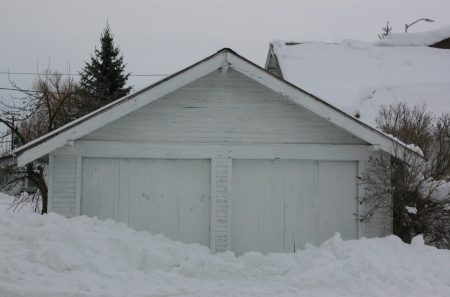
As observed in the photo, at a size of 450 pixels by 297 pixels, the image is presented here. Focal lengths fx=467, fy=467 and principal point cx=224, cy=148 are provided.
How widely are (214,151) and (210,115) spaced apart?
27.5 inches

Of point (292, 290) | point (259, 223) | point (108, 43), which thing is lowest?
point (292, 290)

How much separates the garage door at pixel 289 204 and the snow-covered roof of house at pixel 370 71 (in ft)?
14.9

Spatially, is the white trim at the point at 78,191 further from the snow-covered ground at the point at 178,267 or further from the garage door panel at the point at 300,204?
the garage door panel at the point at 300,204

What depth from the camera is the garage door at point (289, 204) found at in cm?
909

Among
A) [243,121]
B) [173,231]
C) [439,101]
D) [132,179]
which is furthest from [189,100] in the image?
[439,101]

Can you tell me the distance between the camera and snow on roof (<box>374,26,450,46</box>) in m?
21.1

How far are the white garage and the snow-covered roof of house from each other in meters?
4.54

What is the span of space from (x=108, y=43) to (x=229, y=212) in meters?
23.7

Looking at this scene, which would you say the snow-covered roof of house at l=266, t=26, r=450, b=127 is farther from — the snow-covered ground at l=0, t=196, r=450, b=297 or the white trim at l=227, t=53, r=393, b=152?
the snow-covered ground at l=0, t=196, r=450, b=297

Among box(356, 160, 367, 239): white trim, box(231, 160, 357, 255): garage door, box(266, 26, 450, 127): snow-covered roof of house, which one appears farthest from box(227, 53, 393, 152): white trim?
box(266, 26, 450, 127): snow-covered roof of house

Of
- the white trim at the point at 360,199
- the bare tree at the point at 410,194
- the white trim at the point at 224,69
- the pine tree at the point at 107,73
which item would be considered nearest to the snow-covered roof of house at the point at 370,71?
the white trim at the point at 360,199

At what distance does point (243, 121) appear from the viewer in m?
9.05

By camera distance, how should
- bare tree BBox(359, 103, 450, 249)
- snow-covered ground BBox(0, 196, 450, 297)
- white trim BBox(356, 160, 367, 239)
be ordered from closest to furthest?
snow-covered ground BBox(0, 196, 450, 297) → bare tree BBox(359, 103, 450, 249) → white trim BBox(356, 160, 367, 239)

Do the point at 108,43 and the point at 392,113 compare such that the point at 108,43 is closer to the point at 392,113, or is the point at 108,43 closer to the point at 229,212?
the point at 392,113
